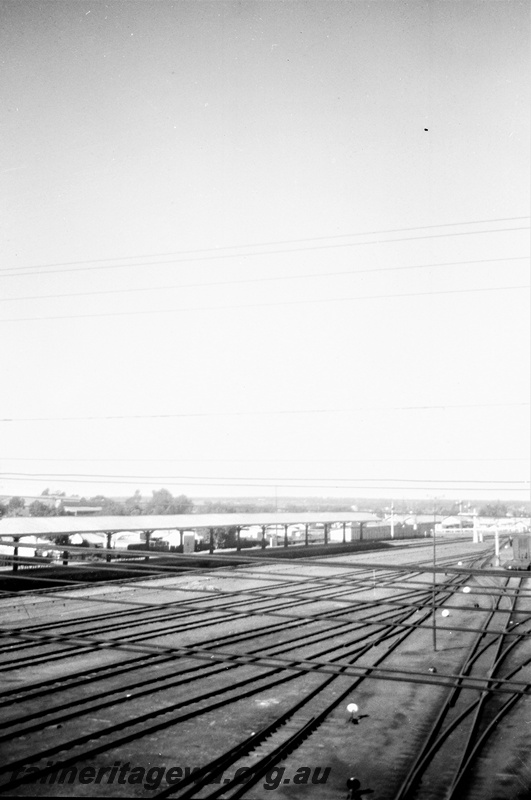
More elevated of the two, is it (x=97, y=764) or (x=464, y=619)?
(x=97, y=764)

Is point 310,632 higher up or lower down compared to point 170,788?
lower down

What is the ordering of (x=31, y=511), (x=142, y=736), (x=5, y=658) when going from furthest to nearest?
(x=31, y=511) → (x=5, y=658) → (x=142, y=736)

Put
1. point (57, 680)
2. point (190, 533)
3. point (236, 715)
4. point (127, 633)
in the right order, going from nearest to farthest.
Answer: point (236, 715) → point (57, 680) → point (127, 633) → point (190, 533)

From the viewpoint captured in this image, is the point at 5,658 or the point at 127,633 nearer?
the point at 5,658

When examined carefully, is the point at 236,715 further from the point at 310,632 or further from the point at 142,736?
the point at 310,632

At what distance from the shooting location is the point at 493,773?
6.77 m

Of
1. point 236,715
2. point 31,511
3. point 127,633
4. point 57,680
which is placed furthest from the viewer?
point 31,511

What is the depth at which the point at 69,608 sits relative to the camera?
16578 millimetres

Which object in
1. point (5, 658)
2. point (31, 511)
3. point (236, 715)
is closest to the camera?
point (236, 715)

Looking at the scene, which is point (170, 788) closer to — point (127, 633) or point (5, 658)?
point (5, 658)

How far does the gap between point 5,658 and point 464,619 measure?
12.4 metres

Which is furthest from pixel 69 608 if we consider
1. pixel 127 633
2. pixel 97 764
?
pixel 97 764

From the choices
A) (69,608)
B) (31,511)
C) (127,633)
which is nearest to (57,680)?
(127,633)

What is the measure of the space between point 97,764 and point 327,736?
9.49 feet
